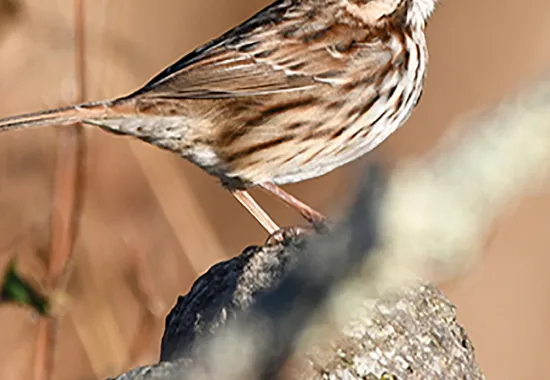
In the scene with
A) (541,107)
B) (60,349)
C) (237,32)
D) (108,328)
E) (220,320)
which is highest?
(60,349)

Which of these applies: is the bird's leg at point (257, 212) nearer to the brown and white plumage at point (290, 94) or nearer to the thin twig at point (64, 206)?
the brown and white plumage at point (290, 94)

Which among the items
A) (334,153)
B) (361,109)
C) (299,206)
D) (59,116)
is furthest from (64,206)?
(361,109)

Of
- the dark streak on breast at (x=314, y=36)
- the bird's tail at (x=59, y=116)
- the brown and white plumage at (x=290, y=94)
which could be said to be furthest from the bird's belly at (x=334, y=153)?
the bird's tail at (x=59, y=116)

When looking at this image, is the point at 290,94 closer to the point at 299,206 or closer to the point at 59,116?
the point at 299,206

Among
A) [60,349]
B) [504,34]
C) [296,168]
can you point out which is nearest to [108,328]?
[60,349]

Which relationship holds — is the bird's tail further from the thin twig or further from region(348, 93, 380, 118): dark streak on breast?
region(348, 93, 380, 118): dark streak on breast

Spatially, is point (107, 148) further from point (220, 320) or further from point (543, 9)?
point (220, 320)

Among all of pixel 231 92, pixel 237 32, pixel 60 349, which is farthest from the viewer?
pixel 60 349

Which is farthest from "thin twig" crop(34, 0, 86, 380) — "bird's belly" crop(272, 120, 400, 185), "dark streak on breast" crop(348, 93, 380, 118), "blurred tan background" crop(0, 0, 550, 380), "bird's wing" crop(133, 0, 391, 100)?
"dark streak on breast" crop(348, 93, 380, 118)
